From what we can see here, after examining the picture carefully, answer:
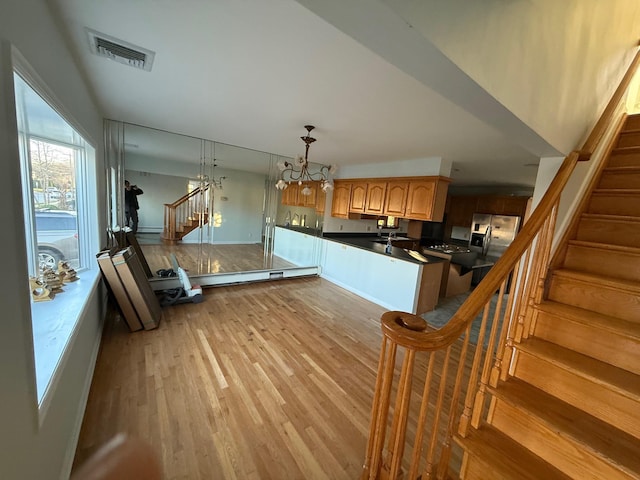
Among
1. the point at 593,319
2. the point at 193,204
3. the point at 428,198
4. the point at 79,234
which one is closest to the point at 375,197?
the point at 428,198

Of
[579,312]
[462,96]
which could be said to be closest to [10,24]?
[462,96]

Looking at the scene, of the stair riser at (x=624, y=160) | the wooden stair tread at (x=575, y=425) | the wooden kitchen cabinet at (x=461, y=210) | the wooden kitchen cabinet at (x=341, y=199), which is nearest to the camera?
the wooden stair tread at (x=575, y=425)

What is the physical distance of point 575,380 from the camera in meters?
1.21

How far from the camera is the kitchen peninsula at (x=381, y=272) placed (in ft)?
12.2

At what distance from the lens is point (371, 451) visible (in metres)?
1.05

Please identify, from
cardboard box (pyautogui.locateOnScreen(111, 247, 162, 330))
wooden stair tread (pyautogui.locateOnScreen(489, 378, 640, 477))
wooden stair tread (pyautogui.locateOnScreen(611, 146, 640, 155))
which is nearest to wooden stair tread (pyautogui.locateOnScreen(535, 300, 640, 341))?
wooden stair tread (pyautogui.locateOnScreen(489, 378, 640, 477))

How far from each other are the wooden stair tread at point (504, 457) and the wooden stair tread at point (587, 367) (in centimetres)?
43

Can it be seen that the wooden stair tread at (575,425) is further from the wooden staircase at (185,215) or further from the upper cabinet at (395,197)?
the wooden staircase at (185,215)

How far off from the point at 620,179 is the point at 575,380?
1765 millimetres

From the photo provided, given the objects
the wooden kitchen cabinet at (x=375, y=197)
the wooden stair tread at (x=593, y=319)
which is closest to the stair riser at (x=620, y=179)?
the wooden stair tread at (x=593, y=319)

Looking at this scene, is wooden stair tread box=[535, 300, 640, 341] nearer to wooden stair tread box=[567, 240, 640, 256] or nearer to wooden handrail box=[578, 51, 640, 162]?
wooden stair tread box=[567, 240, 640, 256]

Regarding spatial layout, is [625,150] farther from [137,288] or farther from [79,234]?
[79,234]

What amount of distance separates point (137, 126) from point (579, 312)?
15.8ft

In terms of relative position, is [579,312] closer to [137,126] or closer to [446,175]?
[446,175]
